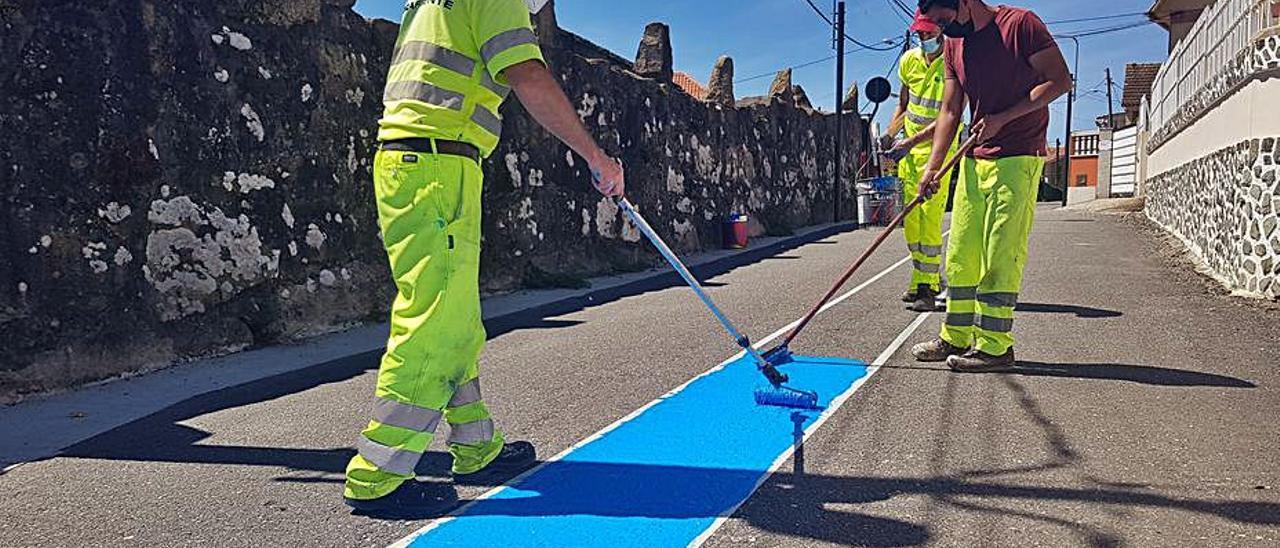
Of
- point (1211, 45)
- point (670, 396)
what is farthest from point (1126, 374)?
point (1211, 45)

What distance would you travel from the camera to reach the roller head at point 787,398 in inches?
175

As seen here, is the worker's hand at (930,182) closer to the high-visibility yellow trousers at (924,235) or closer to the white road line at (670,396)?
the white road line at (670,396)

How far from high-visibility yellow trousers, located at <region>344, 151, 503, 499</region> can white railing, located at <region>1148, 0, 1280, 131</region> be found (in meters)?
7.41

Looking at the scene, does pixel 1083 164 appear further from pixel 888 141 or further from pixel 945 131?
pixel 945 131

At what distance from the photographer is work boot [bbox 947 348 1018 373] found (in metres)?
5.21

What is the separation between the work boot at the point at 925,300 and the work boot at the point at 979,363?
2180 millimetres

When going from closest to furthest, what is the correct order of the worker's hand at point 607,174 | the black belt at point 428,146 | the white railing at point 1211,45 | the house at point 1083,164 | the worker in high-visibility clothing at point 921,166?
the black belt at point 428,146 < the worker's hand at point 607,174 < the worker in high-visibility clothing at point 921,166 < the white railing at point 1211,45 < the house at point 1083,164

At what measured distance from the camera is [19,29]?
5.34m

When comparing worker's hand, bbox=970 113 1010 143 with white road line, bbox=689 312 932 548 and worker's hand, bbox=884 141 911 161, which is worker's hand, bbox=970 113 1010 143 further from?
worker's hand, bbox=884 141 911 161

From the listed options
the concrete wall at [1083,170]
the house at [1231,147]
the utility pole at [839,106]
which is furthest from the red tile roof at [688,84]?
the concrete wall at [1083,170]

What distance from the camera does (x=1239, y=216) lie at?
26.7ft

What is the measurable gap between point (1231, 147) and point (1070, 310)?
314 cm

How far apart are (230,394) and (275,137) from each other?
2549 mm

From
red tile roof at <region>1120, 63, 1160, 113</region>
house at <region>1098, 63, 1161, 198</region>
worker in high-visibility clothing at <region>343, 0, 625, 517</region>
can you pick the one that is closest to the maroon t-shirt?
worker in high-visibility clothing at <region>343, 0, 625, 517</region>
